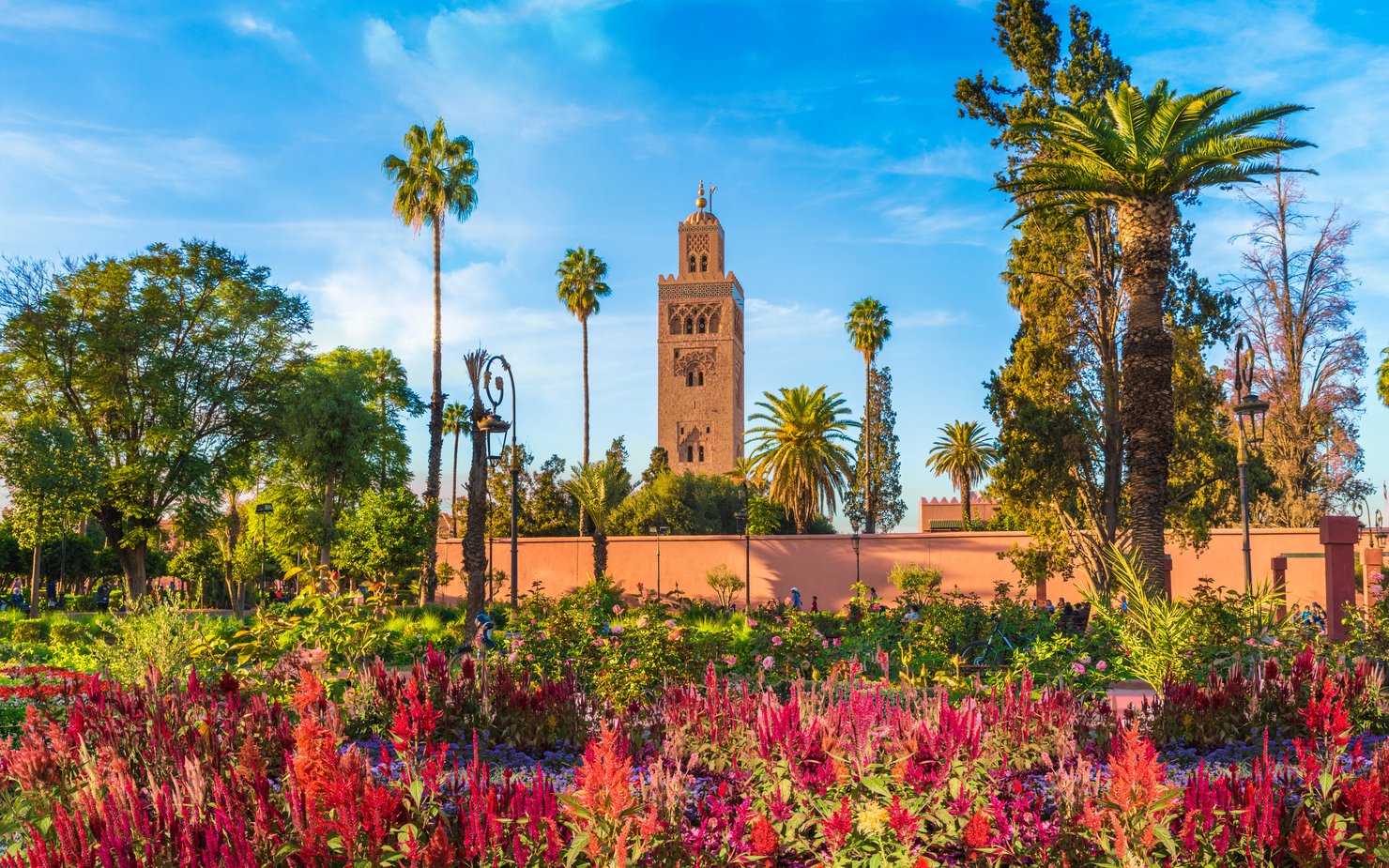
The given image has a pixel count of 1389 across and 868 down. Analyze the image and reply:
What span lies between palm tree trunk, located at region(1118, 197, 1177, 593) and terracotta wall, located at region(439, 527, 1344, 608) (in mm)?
11361

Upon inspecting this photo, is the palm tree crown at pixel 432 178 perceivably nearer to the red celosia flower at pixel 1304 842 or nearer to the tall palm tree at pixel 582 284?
the tall palm tree at pixel 582 284

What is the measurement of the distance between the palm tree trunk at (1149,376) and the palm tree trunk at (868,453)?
26241 millimetres

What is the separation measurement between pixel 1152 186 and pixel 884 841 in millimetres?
14359

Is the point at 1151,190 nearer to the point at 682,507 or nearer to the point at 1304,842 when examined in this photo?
the point at 1304,842

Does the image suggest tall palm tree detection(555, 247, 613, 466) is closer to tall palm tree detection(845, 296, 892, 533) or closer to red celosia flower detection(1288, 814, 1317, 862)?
tall palm tree detection(845, 296, 892, 533)

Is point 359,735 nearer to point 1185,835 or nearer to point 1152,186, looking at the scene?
point 1185,835

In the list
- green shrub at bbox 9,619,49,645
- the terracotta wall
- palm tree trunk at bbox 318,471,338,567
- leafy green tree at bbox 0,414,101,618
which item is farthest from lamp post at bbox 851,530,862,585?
leafy green tree at bbox 0,414,101,618

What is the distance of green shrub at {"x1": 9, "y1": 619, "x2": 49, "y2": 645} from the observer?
18.2m

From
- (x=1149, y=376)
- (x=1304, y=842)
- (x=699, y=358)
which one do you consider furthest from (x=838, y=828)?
(x=699, y=358)

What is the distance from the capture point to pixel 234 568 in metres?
36.5

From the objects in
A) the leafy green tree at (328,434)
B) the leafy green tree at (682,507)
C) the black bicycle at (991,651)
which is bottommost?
the black bicycle at (991,651)

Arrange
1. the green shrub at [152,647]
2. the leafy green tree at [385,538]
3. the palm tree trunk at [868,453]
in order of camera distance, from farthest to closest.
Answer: the palm tree trunk at [868,453] → the leafy green tree at [385,538] → the green shrub at [152,647]

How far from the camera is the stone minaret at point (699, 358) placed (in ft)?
238

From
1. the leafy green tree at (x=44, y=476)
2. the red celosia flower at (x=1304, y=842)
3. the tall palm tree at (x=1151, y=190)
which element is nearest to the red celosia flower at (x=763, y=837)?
the red celosia flower at (x=1304, y=842)
